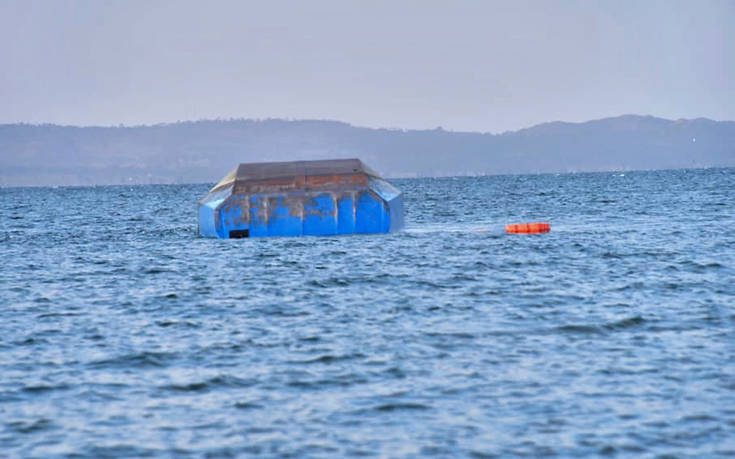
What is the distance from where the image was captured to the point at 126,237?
191ft

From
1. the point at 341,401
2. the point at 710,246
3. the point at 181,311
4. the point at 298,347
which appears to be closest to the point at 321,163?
the point at 710,246

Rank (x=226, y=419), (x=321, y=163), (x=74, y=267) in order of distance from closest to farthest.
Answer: (x=226, y=419)
(x=74, y=267)
(x=321, y=163)

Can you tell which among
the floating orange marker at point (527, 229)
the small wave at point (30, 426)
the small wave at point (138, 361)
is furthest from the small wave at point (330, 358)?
the floating orange marker at point (527, 229)

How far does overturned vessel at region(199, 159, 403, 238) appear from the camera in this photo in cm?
4697

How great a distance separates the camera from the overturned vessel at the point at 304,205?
4697 centimetres

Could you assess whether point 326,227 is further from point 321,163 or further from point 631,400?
point 631,400

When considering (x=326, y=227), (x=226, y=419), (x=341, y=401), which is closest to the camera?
(x=226, y=419)

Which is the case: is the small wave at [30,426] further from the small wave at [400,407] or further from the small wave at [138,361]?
the small wave at [400,407]

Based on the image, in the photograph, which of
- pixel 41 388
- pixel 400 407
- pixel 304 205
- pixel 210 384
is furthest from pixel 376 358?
pixel 304 205

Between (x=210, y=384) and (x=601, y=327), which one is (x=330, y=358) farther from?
(x=601, y=327)

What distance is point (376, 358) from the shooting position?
17.6m

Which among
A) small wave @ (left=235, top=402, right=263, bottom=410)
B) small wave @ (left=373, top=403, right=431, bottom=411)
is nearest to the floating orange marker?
small wave @ (left=373, top=403, right=431, bottom=411)

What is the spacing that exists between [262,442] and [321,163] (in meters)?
38.3

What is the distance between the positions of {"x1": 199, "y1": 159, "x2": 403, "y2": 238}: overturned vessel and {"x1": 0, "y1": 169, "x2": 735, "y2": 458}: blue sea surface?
1038 cm
